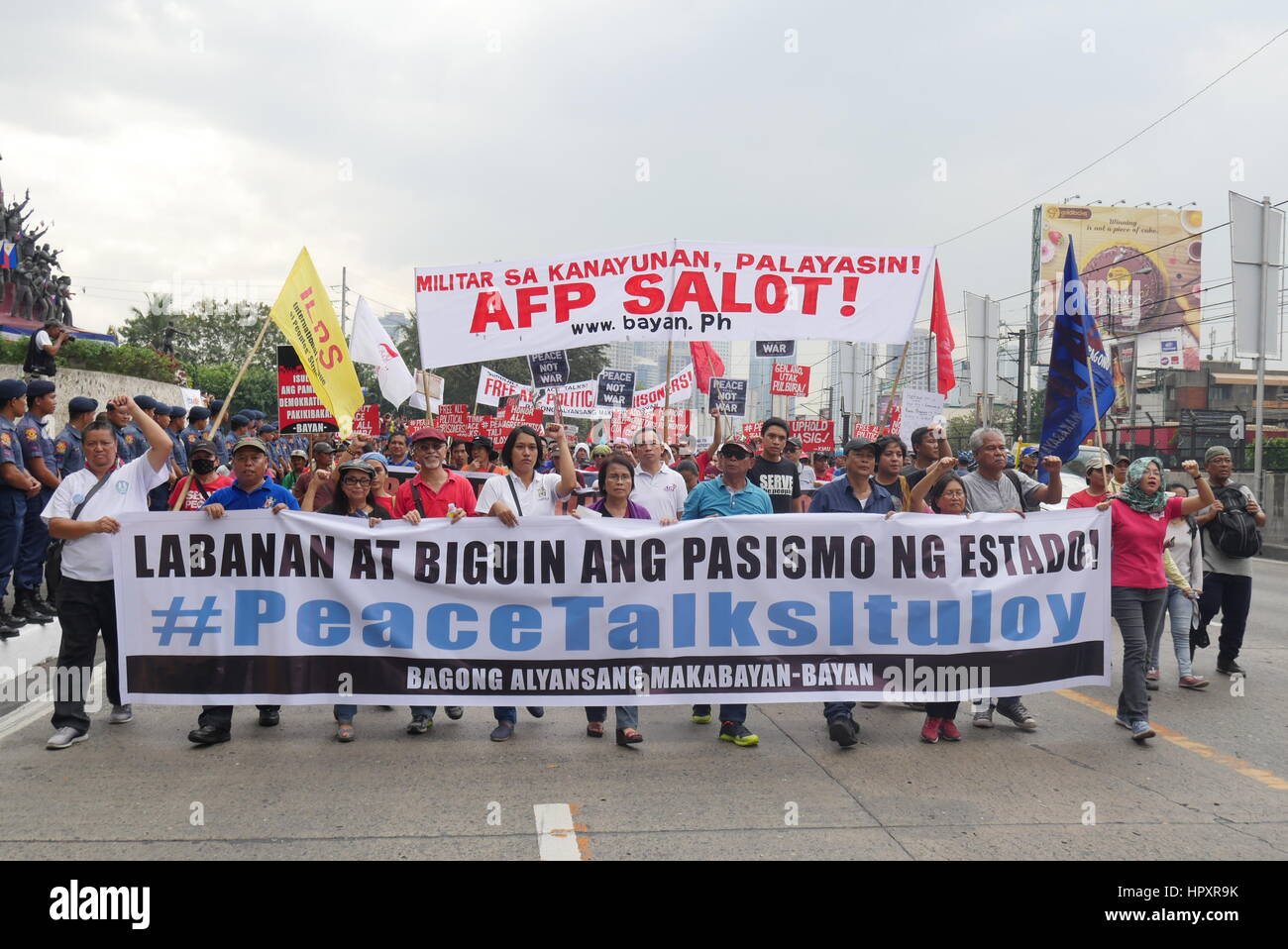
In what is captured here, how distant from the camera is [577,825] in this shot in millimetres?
4531

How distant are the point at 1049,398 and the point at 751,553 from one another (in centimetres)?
312

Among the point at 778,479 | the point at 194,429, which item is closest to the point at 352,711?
the point at 778,479

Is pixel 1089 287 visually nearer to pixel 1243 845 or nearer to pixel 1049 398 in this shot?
pixel 1049 398

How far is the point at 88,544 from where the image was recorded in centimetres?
595

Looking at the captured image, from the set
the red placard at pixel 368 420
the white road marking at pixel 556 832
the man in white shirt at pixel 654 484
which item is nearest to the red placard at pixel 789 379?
the red placard at pixel 368 420

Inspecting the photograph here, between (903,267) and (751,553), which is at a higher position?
(903,267)

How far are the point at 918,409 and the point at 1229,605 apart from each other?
20.9 feet

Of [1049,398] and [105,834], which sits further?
[1049,398]

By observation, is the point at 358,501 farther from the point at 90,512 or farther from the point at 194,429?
the point at 194,429

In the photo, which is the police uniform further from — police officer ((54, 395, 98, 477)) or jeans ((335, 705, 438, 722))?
jeans ((335, 705, 438, 722))

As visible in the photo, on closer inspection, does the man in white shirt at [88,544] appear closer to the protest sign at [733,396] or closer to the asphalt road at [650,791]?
the asphalt road at [650,791]

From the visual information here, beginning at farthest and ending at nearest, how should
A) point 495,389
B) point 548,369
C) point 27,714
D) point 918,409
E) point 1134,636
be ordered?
point 495,389 → point 918,409 → point 548,369 → point 27,714 → point 1134,636

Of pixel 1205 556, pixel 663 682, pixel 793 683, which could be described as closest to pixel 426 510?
pixel 663 682

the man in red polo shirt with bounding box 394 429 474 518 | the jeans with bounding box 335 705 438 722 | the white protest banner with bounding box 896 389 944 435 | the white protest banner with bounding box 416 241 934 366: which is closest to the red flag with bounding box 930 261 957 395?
the white protest banner with bounding box 896 389 944 435
